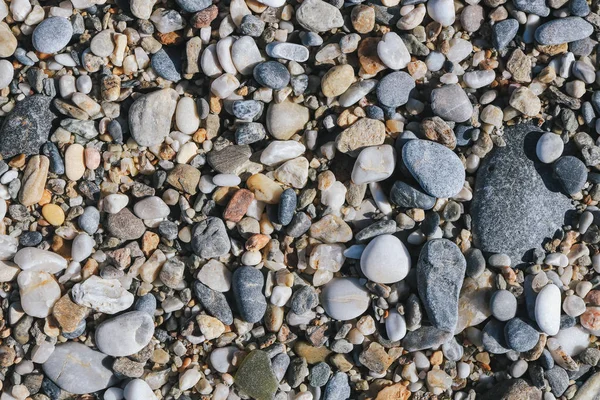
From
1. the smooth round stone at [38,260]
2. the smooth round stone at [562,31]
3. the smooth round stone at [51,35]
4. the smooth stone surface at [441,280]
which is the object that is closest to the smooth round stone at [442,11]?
the smooth round stone at [562,31]

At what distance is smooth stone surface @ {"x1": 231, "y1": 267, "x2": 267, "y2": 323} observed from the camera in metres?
1.86

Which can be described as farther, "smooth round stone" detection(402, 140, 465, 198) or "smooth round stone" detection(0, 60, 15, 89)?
"smooth round stone" detection(0, 60, 15, 89)

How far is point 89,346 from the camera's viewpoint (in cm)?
191

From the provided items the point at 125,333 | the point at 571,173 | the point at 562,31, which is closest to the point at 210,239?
the point at 125,333

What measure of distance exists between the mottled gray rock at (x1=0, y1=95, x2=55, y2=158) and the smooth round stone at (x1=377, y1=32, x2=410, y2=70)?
39.0 inches

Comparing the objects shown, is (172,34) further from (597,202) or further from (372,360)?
(597,202)

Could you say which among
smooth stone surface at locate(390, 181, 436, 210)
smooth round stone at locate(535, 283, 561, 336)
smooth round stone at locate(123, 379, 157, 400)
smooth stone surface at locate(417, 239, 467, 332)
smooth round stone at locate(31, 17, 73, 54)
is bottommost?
smooth round stone at locate(123, 379, 157, 400)

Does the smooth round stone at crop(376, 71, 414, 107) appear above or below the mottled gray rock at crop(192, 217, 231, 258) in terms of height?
above

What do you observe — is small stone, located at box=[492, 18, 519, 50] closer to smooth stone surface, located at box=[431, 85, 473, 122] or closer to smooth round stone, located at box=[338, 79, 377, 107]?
smooth stone surface, located at box=[431, 85, 473, 122]

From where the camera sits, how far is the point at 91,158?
6.30ft

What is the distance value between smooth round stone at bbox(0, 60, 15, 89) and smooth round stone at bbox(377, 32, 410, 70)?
1.08 meters

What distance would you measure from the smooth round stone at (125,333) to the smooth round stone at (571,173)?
4.05ft

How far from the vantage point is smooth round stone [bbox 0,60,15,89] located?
6.33 ft

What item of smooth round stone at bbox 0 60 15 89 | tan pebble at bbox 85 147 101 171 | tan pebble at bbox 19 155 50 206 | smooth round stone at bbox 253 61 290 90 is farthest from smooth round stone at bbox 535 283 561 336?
smooth round stone at bbox 0 60 15 89
